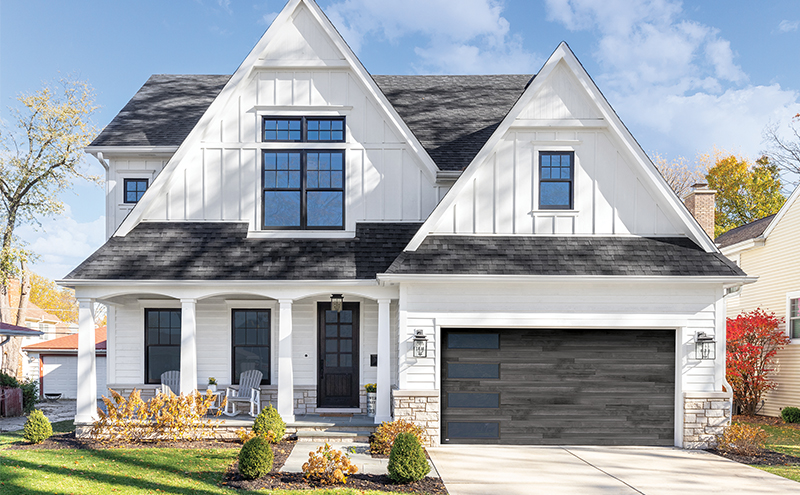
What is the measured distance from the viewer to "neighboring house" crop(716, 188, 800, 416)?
15.8 meters

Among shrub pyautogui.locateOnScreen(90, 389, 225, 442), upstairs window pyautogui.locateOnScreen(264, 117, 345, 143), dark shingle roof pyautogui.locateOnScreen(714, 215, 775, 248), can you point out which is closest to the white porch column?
shrub pyautogui.locateOnScreen(90, 389, 225, 442)

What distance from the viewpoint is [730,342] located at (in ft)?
51.7

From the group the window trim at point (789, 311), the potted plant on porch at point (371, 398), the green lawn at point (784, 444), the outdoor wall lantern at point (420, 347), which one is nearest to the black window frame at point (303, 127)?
the outdoor wall lantern at point (420, 347)

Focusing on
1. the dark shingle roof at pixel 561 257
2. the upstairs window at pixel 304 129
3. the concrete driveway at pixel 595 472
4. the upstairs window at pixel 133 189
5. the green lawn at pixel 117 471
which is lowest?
the concrete driveway at pixel 595 472

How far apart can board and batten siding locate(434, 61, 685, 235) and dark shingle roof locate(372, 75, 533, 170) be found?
1880 millimetres

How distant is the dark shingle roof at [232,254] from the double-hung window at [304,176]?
59 cm

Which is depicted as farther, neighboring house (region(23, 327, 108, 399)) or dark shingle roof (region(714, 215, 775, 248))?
neighboring house (region(23, 327, 108, 399))

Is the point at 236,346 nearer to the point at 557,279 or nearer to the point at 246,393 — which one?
the point at 246,393

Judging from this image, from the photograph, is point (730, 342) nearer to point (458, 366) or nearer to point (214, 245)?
point (458, 366)

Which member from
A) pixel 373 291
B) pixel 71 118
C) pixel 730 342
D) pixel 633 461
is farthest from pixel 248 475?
pixel 71 118

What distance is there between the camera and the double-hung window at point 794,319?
15805 millimetres

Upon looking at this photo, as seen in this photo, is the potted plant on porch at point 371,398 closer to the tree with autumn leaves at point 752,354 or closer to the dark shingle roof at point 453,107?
the dark shingle roof at point 453,107

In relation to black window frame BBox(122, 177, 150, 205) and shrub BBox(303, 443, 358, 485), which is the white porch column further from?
shrub BBox(303, 443, 358, 485)

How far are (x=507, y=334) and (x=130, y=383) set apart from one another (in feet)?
27.8
